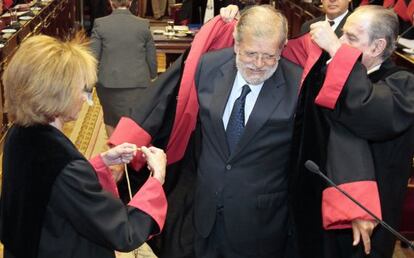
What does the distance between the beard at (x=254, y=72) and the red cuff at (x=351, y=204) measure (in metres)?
0.50

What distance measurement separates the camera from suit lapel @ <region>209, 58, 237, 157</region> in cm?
217

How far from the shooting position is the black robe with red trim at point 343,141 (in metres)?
1.89

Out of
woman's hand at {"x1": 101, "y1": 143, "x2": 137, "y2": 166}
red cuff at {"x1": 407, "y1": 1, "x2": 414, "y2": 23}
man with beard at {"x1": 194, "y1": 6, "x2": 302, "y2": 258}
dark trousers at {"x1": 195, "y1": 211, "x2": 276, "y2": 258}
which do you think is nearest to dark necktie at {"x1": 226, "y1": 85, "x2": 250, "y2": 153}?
man with beard at {"x1": 194, "y1": 6, "x2": 302, "y2": 258}

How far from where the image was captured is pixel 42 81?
5.23 ft

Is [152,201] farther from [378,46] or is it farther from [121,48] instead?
[121,48]

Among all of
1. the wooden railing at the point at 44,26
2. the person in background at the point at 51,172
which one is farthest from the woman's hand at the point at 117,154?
the wooden railing at the point at 44,26

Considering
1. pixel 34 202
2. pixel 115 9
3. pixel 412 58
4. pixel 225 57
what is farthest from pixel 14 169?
pixel 412 58

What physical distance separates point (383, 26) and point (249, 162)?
70 cm

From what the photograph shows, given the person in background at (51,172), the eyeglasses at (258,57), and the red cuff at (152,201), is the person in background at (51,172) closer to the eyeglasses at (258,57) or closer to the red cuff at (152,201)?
the red cuff at (152,201)

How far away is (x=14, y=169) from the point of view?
64.1 inches

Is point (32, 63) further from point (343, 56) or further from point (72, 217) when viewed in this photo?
point (343, 56)

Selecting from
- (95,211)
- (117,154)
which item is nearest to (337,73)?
(117,154)

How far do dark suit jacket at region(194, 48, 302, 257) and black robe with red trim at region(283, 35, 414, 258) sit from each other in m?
0.07

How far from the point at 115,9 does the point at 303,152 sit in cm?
298
